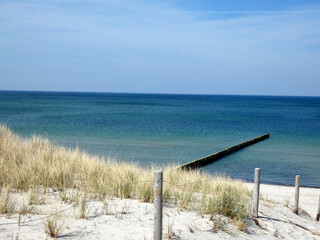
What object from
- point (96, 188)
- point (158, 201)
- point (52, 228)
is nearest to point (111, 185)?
point (96, 188)

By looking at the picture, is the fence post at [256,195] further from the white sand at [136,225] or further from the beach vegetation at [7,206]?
the beach vegetation at [7,206]

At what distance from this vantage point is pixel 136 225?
613 cm

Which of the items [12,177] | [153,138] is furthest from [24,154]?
[153,138]

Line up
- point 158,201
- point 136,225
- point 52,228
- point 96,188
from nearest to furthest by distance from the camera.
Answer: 1. point 158,201
2. point 52,228
3. point 136,225
4. point 96,188

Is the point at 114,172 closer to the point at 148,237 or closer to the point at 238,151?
the point at 148,237

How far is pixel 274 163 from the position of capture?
22.9 m

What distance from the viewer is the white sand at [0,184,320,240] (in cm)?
552

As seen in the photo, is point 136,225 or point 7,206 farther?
point 136,225

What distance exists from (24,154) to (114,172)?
300 cm

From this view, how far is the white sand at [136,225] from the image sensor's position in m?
5.52

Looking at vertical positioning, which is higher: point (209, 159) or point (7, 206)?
point (7, 206)

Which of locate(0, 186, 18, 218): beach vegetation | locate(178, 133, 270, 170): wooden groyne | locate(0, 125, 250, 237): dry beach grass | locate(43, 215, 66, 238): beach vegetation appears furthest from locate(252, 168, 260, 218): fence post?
locate(178, 133, 270, 170): wooden groyne

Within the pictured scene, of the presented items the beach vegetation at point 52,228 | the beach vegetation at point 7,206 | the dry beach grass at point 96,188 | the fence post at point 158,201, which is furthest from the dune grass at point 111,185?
the fence post at point 158,201

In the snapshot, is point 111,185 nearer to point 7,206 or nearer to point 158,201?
point 7,206
